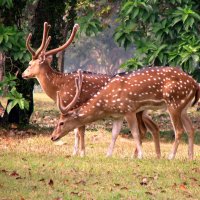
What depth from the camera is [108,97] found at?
1352cm

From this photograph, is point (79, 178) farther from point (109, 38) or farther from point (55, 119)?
point (109, 38)

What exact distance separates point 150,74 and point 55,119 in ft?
31.8

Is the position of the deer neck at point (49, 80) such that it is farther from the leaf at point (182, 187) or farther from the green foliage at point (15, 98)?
the leaf at point (182, 187)

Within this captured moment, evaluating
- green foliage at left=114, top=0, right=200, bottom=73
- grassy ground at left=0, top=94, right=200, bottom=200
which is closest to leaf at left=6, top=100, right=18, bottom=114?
grassy ground at left=0, top=94, right=200, bottom=200

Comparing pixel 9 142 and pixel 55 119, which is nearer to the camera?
pixel 9 142

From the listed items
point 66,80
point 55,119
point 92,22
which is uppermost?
point 92,22

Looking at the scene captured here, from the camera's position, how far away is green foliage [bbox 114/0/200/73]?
17.1 m

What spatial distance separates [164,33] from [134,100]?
4365 mm

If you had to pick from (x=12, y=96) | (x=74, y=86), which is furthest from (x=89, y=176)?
(x=12, y=96)

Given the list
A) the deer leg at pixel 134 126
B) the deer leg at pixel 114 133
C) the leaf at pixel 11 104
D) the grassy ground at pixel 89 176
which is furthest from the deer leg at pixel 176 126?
the leaf at pixel 11 104

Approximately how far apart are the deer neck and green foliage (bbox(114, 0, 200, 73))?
9.71 feet

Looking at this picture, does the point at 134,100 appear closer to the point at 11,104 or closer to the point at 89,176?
the point at 89,176

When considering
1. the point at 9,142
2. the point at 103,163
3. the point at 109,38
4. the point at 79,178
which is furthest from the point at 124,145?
the point at 109,38

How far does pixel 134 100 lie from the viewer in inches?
532
